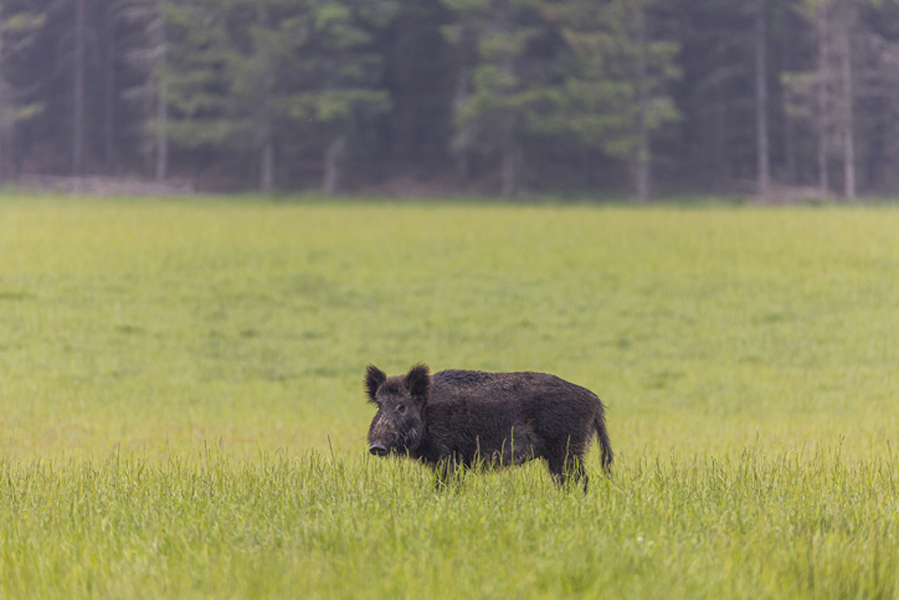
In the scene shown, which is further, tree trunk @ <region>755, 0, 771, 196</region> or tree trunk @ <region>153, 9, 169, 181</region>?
tree trunk @ <region>153, 9, 169, 181</region>

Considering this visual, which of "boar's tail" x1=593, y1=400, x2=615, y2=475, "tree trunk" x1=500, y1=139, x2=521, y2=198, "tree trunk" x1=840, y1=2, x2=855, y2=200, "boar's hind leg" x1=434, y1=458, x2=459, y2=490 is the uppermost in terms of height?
"tree trunk" x1=840, y1=2, x2=855, y2=200

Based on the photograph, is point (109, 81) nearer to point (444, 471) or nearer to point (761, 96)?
point (761, 96)

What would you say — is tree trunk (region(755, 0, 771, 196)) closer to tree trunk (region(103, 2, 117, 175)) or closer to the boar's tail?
tree trunk (region(103, 2, 117, 175))

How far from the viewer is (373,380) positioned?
20.6 feet

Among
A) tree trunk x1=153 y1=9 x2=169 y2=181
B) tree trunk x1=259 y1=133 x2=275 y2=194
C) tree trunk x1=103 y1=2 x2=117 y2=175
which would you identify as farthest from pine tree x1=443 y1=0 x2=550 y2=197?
tree trunk x1=103 y1=2 x2=117 y2=175

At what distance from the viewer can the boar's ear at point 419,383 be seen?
242 inches

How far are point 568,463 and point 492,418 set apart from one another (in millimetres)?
697

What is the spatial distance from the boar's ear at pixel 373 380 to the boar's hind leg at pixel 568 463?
145 centimetres

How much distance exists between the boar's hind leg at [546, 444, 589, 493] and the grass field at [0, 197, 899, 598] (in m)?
0.14

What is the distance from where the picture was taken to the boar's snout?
5875 mm

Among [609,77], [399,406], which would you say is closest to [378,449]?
[399,406]

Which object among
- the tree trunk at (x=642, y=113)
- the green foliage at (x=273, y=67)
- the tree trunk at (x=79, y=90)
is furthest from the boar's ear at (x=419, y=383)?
the tree trunk at (x=79, y=90)

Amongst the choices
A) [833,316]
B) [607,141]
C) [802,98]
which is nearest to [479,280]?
[833,316]

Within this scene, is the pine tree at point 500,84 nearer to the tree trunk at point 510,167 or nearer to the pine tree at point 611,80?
the tree trunk at point 510,167
